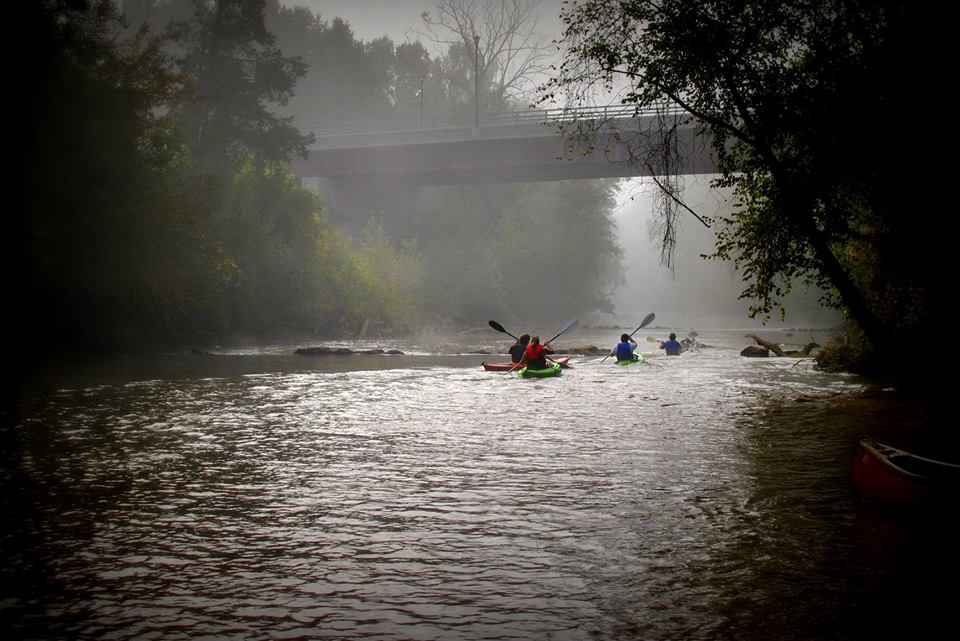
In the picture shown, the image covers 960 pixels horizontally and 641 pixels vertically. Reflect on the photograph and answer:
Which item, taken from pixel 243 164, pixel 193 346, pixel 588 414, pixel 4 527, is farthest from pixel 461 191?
pixel 4 527

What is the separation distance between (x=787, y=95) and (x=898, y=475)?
6.98 meters

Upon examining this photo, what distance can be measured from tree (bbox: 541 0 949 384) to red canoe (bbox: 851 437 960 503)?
435 centimetres

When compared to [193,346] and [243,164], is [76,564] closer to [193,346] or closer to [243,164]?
[193,346]

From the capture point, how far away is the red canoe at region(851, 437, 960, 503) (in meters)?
6.88

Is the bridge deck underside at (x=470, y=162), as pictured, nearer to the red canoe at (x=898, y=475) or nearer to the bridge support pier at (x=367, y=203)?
the bridge support pier at (x=367, y=203)

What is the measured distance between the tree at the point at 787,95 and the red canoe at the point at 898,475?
4352 mm

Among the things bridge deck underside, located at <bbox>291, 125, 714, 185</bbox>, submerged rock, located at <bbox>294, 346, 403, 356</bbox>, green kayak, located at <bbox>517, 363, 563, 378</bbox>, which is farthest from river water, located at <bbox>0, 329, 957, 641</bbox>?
bridge deck underside, located at <bbox>291, 125, 714, 185</bbox>

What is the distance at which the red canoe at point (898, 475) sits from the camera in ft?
22.6

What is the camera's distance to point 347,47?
7506 cm

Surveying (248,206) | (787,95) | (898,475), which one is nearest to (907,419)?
(787,95)

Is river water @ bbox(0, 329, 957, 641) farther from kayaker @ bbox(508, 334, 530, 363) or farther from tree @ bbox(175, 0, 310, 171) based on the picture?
tree @ bbox(175, 0, 310, 171)

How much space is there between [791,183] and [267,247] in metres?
27.9

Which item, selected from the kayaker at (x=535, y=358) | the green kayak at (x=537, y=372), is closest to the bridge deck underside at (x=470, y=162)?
the kayaker at (x=535, y=358)

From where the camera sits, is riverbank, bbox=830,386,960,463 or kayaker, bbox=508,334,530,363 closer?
riverbank, bbox=830,386,960,463
